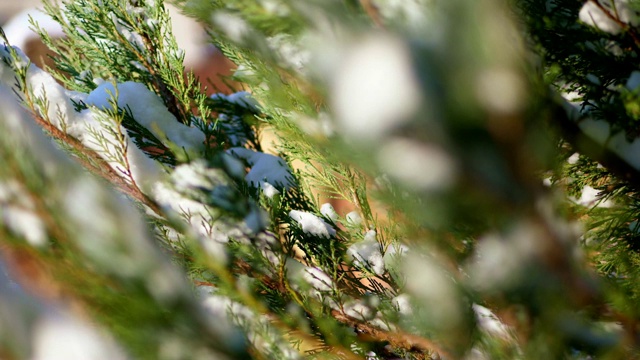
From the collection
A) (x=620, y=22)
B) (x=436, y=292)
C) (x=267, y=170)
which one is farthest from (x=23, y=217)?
(x=267, y=170)

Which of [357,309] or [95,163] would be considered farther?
[357,309]

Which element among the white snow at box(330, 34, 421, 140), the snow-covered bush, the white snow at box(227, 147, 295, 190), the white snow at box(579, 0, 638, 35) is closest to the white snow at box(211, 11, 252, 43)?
the snow-covered bush

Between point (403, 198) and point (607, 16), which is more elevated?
point (607, 16)

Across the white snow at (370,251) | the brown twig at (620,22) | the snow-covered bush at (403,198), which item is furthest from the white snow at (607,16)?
the white snow at (370,251)

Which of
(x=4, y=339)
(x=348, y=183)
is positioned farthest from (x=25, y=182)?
(x=348, y=183)

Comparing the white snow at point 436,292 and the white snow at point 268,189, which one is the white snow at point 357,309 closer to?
the white snow at point 268,189

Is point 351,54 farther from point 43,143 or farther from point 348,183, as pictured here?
point 348,183

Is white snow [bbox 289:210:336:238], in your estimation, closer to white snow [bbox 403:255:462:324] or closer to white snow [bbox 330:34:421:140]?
white snow [bbox 403:255:462:324]

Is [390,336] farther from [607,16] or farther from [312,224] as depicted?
[607,16]
